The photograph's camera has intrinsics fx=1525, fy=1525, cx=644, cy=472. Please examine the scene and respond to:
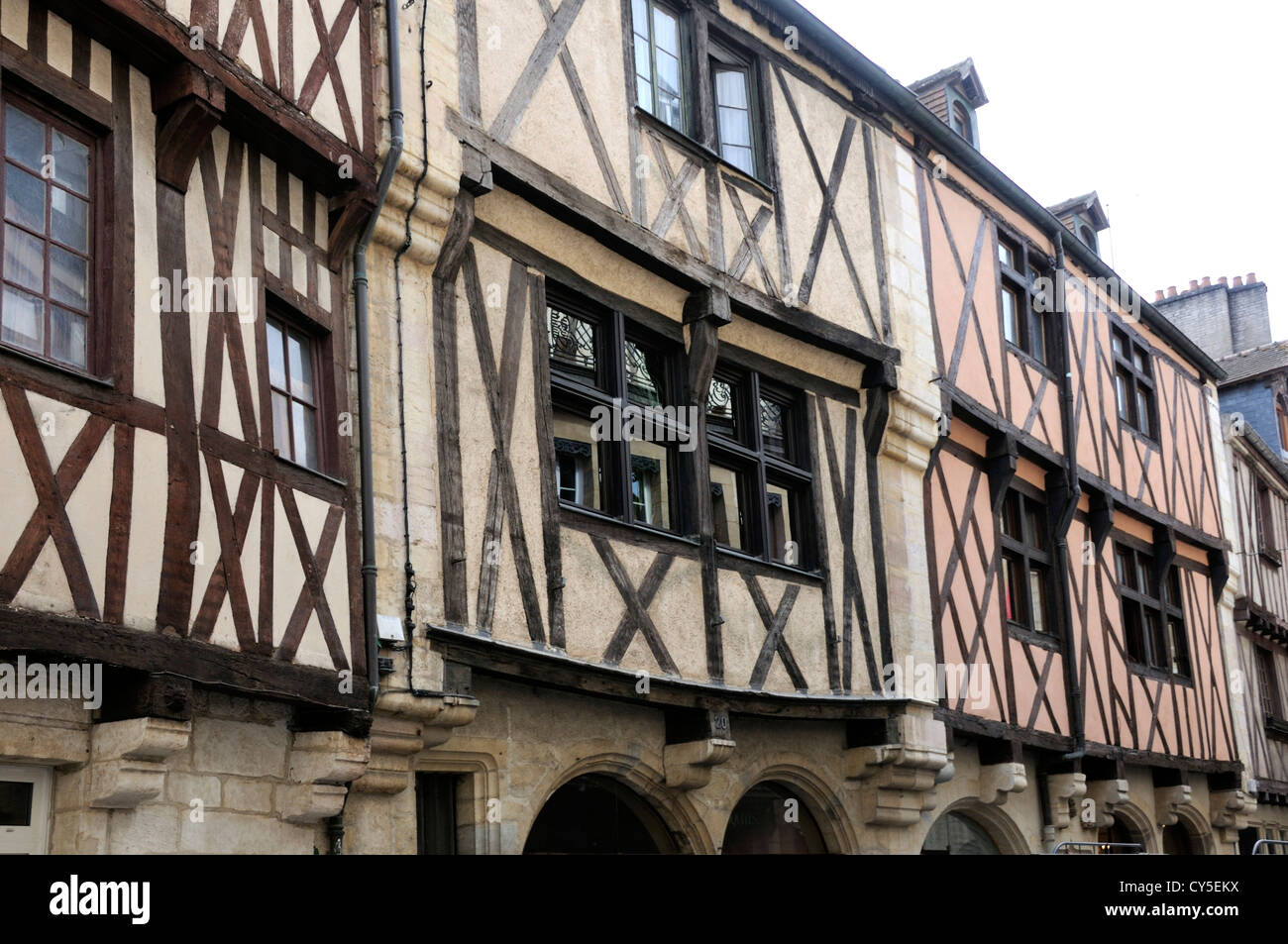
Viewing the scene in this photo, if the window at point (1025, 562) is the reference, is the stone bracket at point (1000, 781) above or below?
below

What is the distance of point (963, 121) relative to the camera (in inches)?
581

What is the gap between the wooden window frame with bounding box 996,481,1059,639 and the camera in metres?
12.6

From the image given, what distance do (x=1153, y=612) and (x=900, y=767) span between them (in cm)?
649

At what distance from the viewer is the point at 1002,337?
42.8 ft

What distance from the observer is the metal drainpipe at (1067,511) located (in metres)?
12.9

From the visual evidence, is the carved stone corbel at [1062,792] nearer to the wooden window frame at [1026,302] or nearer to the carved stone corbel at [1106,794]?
the carved stone corbel at [1106,794]

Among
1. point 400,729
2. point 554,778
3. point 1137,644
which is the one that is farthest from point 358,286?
point 1137,644

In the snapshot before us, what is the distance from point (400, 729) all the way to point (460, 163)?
272cm

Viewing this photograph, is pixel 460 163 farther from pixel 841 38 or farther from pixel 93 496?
pixel 841 38

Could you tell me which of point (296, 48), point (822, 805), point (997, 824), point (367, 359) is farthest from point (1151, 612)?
point (296, 48)

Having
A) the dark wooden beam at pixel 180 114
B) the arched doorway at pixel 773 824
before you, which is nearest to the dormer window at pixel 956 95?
the arched doorway at pixel 773 824

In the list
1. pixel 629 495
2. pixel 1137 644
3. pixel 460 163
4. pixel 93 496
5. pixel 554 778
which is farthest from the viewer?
pixel 1137 644

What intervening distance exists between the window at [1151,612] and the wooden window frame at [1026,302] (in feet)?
7.22

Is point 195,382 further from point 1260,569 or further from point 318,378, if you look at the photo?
point 1260,569
